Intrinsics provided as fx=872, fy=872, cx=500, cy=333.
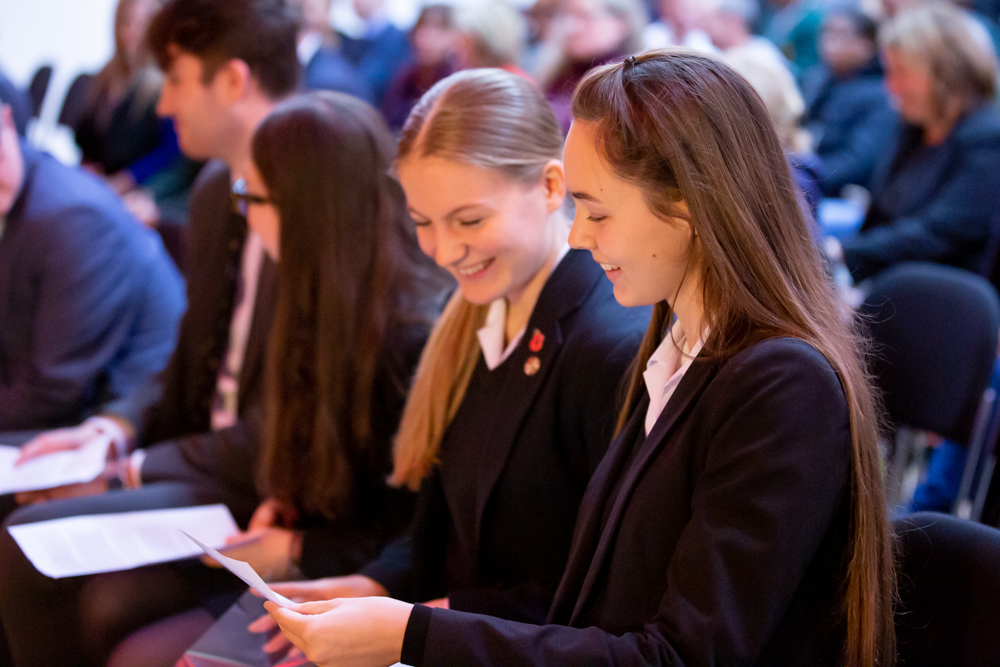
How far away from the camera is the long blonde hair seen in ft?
4.33

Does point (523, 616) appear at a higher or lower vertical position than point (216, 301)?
lower

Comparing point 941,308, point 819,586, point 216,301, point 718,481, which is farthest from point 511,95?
point 941,308

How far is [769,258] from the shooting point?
946 millimetres

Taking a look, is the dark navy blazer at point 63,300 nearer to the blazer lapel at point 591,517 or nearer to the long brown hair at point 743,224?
the blazer lapel at point 591,517

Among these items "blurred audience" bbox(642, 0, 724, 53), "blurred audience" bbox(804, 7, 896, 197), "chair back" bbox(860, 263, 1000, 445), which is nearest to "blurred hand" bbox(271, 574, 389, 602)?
"chair back" bbox(860, 263, 1000, 445)

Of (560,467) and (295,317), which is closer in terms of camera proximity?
(560,467)

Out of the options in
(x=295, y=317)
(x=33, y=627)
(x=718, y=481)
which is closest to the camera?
(x=718, y=481)

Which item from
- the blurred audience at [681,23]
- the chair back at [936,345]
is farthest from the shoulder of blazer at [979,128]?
the blurred audience at [681,23]

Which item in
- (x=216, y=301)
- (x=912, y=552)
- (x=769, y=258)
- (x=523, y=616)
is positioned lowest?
(x=523, y=616)

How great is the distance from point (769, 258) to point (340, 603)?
2.03 feet

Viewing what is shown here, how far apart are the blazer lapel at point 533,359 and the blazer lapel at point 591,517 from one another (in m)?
0.23

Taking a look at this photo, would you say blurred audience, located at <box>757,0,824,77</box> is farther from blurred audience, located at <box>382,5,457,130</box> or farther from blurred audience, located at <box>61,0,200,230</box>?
blurred audience, located at <box>61,0,200,230</box>

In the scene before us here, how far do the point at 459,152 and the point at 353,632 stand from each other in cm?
70

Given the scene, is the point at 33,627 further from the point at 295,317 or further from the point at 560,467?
the point at 560,467
